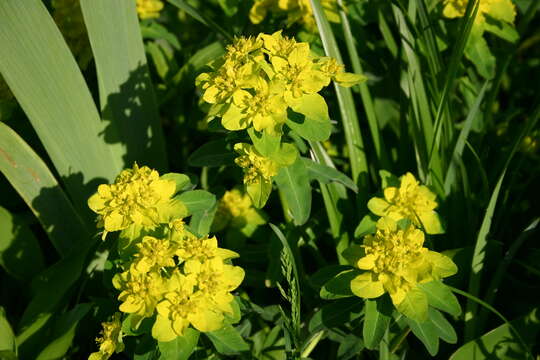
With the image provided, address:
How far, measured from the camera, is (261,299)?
1.95m

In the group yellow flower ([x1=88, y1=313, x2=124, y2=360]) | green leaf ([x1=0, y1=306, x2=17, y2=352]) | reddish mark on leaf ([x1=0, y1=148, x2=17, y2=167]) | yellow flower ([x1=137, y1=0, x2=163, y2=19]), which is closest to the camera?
yellow flower ([x1=88, y1=313, x2=124, y2=360])

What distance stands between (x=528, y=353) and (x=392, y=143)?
0.99 metres

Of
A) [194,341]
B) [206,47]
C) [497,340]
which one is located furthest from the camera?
[206,47]

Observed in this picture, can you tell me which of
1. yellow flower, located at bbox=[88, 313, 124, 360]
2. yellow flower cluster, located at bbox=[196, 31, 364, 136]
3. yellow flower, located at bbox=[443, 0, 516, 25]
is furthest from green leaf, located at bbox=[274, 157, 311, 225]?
yellow flower, located at bbox=[443, 0, 516, 25]

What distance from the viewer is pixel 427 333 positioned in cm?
144

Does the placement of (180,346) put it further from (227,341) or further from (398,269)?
(398,269)

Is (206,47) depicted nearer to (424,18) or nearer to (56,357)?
(424,18)

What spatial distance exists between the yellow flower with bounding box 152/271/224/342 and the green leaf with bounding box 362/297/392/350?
373 millimetres

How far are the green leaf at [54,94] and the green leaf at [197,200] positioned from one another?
1.56ft

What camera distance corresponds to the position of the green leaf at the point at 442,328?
147cm

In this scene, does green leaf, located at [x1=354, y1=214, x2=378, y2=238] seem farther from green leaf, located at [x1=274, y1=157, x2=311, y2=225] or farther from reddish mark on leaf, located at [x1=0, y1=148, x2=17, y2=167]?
reddish mark on leaf, located at [x1=0, y1=148, x2=17, y2=167]

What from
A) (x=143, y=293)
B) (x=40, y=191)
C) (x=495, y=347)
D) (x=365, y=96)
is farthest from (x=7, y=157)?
(x=495, y=347)

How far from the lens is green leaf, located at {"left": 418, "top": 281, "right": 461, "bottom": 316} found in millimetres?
1435

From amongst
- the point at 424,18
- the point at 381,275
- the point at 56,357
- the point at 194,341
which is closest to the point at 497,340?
the point at 381,275
